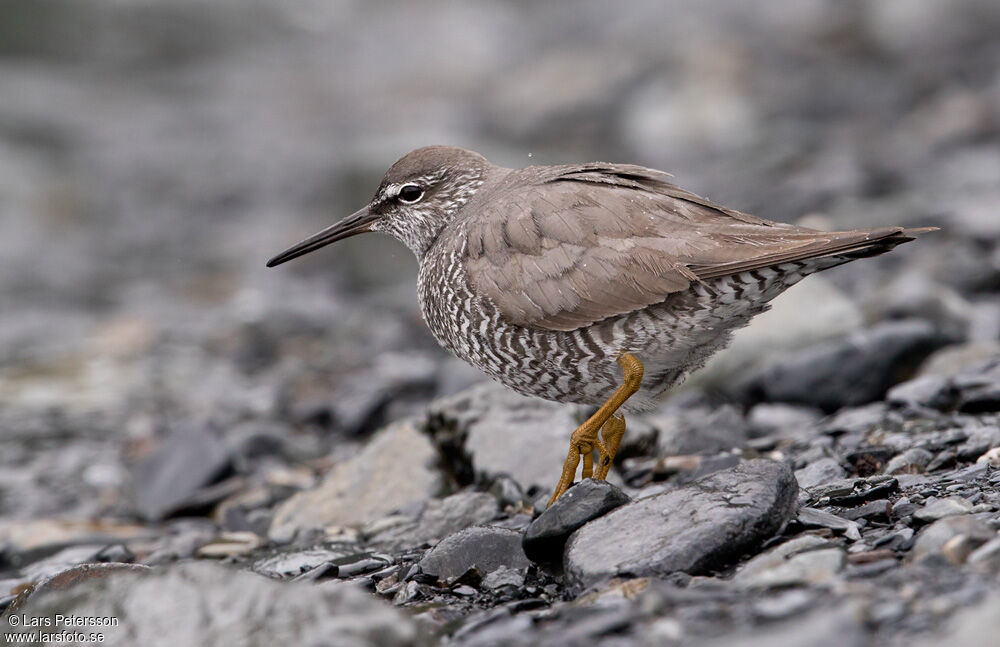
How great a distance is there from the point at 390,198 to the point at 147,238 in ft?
32.2

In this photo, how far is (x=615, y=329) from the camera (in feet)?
18.1

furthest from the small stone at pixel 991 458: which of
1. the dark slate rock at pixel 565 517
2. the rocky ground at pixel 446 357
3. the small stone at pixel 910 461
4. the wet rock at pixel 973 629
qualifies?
the wet rock at pixel 973 629

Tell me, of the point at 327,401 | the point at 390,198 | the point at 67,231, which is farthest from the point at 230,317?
the point at 390,198

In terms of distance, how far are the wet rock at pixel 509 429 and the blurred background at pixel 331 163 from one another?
1734mm

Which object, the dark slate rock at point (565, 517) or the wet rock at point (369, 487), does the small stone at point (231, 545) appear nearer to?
the wet rock at point (369, 487)

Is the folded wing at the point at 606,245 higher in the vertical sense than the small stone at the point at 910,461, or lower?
higher

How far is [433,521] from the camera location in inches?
248

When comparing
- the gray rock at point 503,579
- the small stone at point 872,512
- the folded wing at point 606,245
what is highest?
the folded wing at point 606,245

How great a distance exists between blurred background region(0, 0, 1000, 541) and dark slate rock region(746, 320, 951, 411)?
1.44 feet

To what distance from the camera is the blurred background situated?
9289mm

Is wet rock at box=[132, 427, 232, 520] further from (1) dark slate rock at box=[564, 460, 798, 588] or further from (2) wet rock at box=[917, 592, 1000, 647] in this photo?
(2) wet rock at box=[917, 592, 1000, 647]

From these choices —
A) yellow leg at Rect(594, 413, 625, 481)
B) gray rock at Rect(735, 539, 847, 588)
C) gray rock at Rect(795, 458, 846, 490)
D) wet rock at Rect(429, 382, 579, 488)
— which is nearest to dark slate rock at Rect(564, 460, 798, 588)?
gray rock at Rect(735, 539, 847, 588)

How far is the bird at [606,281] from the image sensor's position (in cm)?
532

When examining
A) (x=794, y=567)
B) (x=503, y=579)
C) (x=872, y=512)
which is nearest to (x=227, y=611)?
(x=503, y=579)
